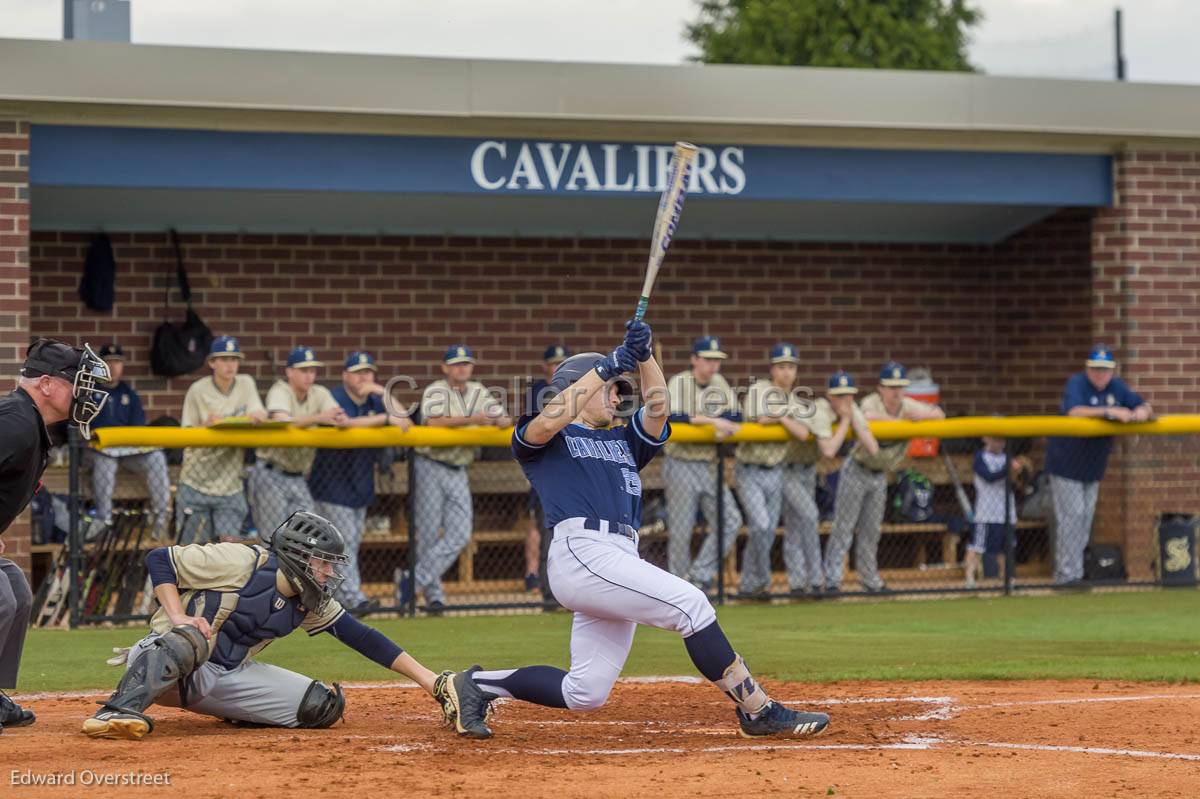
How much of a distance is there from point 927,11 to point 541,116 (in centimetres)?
2142

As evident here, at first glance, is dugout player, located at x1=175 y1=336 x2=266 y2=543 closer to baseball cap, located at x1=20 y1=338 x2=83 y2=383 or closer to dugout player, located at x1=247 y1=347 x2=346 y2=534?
dugout player, located at x1=247 y1=347 x2=346 y2=534

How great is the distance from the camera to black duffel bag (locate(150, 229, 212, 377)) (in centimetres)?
1303

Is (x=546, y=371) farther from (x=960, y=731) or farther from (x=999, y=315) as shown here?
(x=960, y=731)

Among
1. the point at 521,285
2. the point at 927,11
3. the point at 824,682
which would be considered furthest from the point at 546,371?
the point at 927,11

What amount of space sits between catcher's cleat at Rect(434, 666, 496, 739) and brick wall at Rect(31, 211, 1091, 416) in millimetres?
7800

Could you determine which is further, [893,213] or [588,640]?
[893,213]

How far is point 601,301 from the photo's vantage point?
14453 mm

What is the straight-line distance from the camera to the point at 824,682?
7770 millimetres

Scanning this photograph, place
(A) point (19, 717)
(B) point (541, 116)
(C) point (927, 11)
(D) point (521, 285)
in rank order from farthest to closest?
1. (C) point (927, 11)
2. (D) point (521, 285)
3. (B) point (541, 116)
4. (A) point (19, 717)

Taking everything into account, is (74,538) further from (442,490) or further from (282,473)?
(442,490)

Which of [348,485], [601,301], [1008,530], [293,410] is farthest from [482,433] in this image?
[1008,530]

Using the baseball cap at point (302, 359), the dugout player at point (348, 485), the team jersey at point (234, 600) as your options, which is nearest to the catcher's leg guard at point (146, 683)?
the team jersey at point (234, 600)

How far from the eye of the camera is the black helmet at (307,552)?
5.96 meters

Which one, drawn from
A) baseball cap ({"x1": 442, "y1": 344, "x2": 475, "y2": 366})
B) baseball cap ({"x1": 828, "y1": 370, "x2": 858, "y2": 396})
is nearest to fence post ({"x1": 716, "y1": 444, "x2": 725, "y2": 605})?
baseball cap ({"x1": 828, "y1": 370, "x2": 858, "y2": 396})
